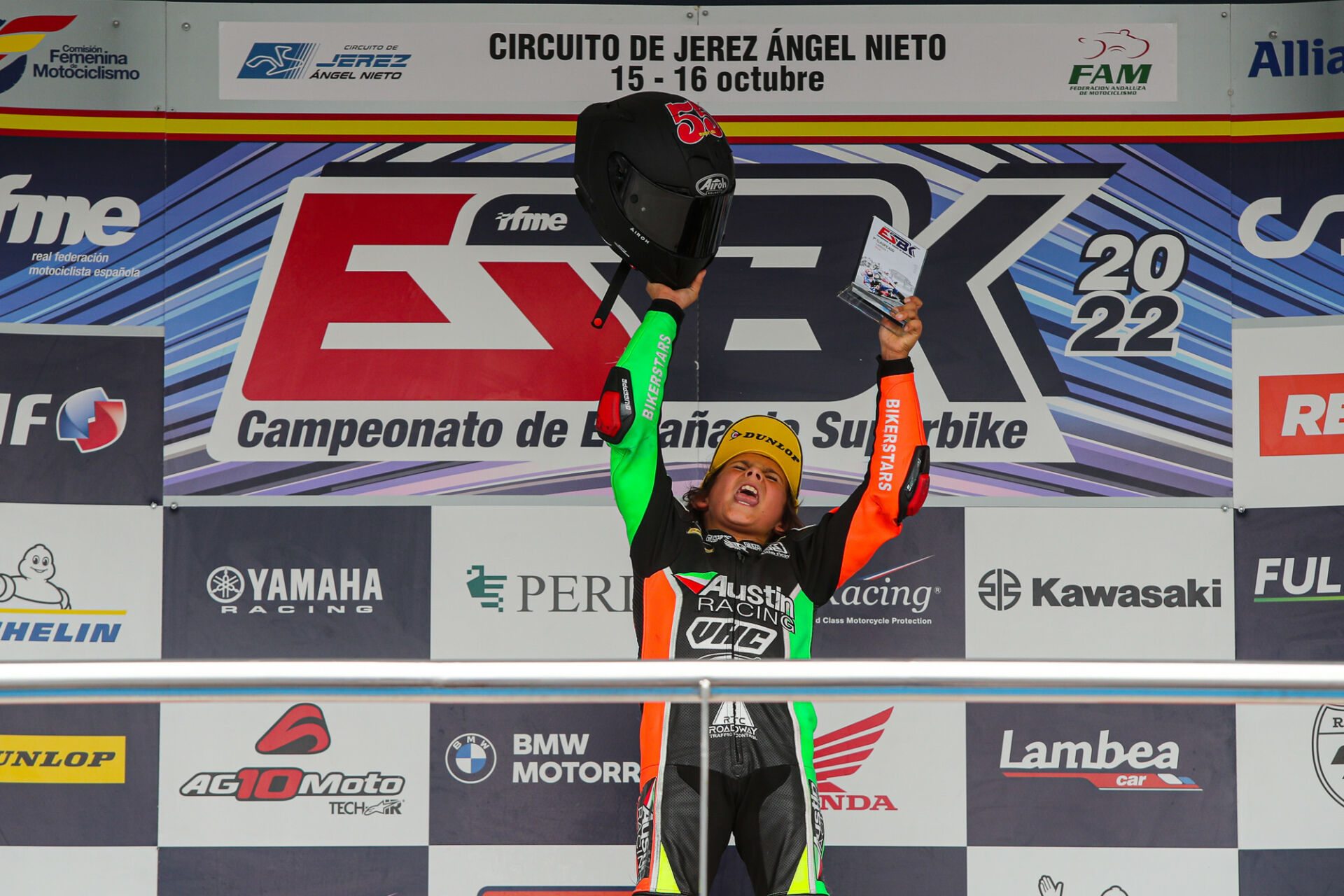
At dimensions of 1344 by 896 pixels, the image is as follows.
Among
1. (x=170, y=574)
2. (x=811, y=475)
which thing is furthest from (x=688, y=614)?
(x=170, y=574)

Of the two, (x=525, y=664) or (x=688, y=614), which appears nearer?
(x=525, y=664)

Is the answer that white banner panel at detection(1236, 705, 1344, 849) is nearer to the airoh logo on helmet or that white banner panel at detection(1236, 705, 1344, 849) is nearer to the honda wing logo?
the honda wing logo

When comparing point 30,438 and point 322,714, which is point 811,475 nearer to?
point 322,714

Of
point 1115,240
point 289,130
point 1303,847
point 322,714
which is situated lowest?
point 1303,847

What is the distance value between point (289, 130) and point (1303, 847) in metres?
3.10

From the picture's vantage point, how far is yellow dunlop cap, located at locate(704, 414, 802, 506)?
2.55 metres

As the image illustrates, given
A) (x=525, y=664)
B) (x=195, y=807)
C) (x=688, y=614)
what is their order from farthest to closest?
(x=195, y=807) < (x=688, y=614) < (x=525, y=664)

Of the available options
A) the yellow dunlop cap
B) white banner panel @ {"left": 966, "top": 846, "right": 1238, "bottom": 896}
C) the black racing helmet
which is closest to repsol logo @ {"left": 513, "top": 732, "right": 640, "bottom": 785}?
the yellow dunlop cap

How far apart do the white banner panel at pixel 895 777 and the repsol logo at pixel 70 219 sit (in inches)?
84.4

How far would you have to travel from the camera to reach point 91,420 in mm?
2865

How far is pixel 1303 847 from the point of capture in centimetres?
282

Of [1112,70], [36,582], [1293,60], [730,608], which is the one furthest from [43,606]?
[1293,60]

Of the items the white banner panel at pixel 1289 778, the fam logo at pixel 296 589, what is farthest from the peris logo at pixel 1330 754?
the fam logo at pixel 296 589

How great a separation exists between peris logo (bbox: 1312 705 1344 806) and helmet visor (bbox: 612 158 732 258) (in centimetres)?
196
